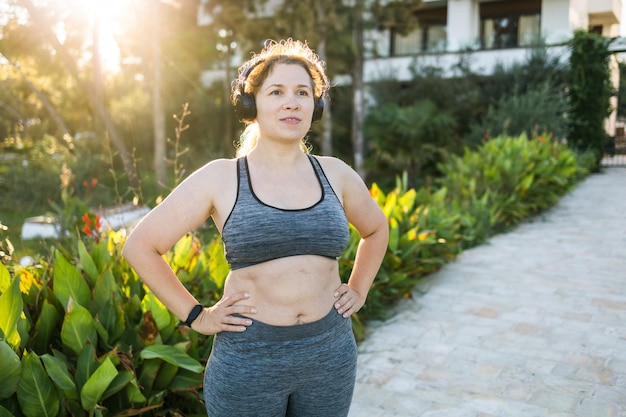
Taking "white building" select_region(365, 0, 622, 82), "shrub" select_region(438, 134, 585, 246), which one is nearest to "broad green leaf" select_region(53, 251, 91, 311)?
"shrub" select_region(438, 134, 585, 246)

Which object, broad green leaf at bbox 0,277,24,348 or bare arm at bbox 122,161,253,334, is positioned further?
broad green leaf at bbox 0,277,24,348

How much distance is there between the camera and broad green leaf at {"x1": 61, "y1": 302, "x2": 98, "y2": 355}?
2.73 metres

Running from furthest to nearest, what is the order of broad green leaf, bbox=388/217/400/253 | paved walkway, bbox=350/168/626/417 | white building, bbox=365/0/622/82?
white building, bbox=365/0/622/82, broad green leaf, bbox=388/217/400/253, paved walkway, bbox=350/168/626/417

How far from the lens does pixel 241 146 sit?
8.13 feet

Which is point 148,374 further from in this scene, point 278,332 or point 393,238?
point 393,238

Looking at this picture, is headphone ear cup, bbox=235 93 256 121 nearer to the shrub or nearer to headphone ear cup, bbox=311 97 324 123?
headphone ear cup, bbox=311 97 324 123

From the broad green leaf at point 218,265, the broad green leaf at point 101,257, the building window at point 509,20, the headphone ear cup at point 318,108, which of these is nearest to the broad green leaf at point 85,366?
the broad green leaf at point 101,257

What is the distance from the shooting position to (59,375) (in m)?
2.57

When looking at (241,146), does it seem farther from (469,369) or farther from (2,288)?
(469,369)

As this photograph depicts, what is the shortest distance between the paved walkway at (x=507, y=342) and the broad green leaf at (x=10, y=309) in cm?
204

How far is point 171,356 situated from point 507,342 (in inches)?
118

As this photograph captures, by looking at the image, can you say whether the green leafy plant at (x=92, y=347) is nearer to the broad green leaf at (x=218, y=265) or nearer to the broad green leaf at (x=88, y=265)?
the broad green leaf at (x=88, y=265)

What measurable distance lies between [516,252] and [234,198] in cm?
684

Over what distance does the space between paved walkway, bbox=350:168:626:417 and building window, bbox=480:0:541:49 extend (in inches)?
843
